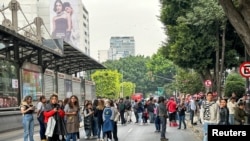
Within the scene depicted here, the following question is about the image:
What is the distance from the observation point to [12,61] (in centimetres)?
2773

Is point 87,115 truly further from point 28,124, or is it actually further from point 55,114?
point 55,114

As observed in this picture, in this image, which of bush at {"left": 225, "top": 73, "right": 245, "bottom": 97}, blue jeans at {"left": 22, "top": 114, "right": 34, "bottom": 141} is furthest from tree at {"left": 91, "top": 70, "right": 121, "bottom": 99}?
blue jeans at {"left": 22, "top": 114, "right": 34, "bottom": 141}

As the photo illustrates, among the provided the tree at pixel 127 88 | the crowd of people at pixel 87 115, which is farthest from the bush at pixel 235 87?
the tree at pixel 127 88

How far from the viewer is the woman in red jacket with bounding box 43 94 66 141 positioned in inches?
569

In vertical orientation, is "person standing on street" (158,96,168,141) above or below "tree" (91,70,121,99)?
below

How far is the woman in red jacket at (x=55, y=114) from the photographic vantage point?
1446 cm

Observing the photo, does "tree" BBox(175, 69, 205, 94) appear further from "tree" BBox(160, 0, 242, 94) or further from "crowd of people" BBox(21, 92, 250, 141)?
"crowd of people" BBox(21, 92, 250, 141)

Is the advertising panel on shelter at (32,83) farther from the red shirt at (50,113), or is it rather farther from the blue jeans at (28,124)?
the red shirt at (50,113)

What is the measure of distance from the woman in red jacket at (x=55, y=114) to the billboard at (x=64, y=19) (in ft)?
399

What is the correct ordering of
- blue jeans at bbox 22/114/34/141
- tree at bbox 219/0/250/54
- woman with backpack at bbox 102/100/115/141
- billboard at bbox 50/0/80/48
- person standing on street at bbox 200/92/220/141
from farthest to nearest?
billboard at bbox 50/0/80/48
woman with backpack at bbox 102/100/115/141
blue jeans at bbox 22/114/34/141
person standing on street at bbox 200/92/220/141
tree at bbox 219/0/250/54

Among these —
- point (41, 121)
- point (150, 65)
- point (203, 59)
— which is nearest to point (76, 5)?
point (150, 65)

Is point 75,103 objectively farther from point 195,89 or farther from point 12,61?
point 195,89

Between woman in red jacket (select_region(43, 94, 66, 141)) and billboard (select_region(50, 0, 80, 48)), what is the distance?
4785 inches

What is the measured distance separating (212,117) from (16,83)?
1670 centimetres
